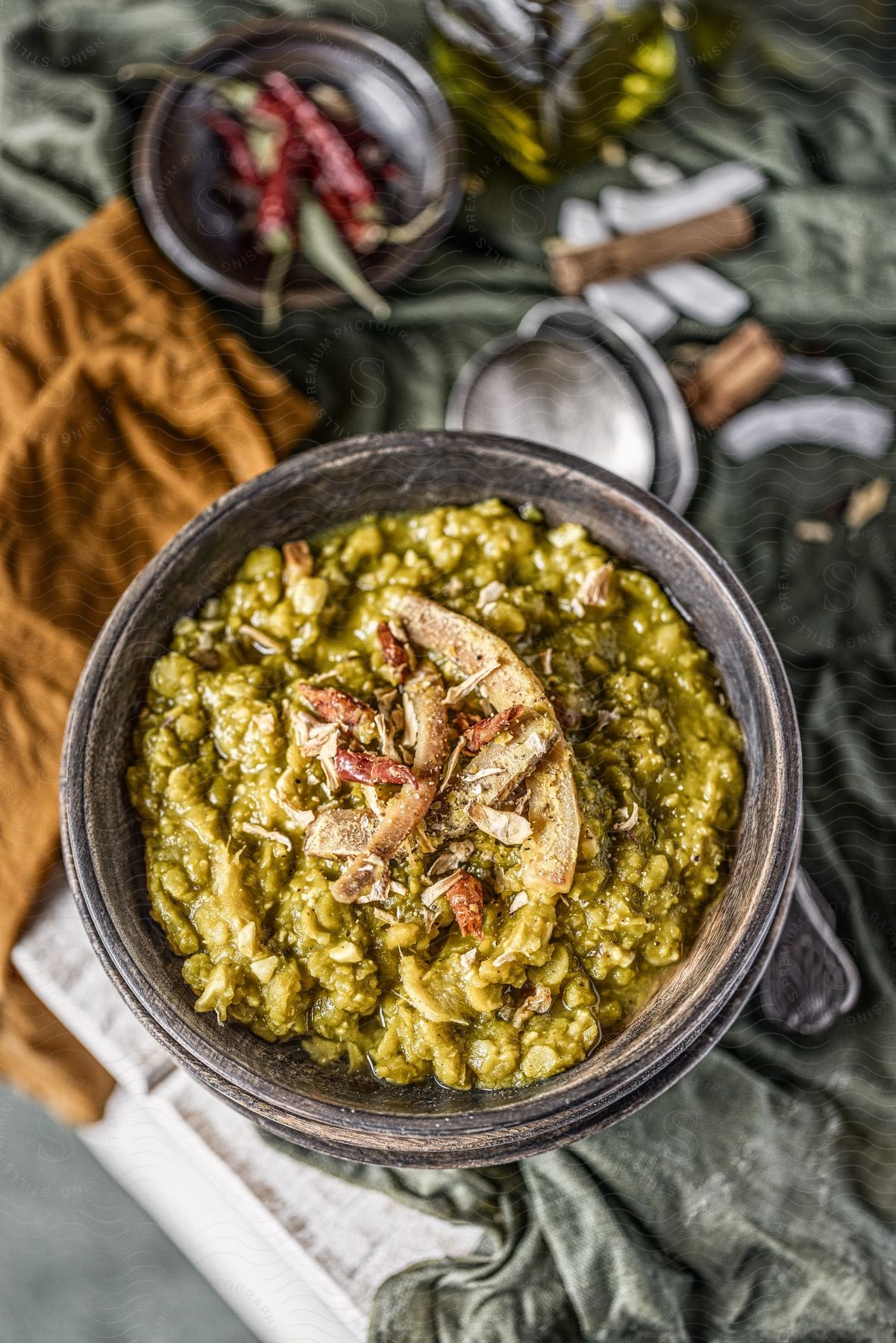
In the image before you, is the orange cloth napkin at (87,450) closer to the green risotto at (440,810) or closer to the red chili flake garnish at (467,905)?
the green risotto at (440,810)

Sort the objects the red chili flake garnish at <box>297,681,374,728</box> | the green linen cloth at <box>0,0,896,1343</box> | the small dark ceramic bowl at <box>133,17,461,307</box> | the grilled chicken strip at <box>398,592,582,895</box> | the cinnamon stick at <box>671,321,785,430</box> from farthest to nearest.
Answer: the cinnamon stick at <box>671,321,785,430</box>, the small dark ceramic bowl at <box>133,17,461,307</box>, the green linen cloth at <box>0,0,896,1343</box>, the red chili flake garnish at <box>297,681,374,728</box>, the grilled chicken strip at <box>398,592,582,895</box>

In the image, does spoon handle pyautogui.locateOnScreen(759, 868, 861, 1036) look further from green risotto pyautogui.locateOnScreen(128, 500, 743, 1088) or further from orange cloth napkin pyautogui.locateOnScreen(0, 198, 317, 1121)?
orange cloth napkin pyautogui.locateOnScreen(0, 198, 317, 1121)

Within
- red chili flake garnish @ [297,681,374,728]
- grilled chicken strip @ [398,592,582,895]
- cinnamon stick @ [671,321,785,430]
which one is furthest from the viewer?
cinnamon stick @ [671,321,785,430]

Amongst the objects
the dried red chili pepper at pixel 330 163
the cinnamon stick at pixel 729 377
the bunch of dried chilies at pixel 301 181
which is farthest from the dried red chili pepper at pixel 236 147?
the cinnamon stick at pixel 729 377

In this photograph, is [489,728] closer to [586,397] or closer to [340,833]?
[340,833]

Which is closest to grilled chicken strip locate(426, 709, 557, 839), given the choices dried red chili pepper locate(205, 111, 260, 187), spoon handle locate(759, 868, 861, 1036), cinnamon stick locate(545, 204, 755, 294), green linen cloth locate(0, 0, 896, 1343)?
green linen cloth locate(0, 0, 896, 1343)

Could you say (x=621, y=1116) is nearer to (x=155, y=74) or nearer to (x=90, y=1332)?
(x=90, y=1332)

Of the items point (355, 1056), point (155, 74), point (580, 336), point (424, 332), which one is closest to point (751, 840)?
point (355, 1056)
